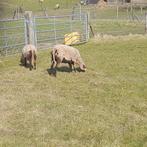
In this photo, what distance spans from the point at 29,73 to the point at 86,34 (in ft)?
32.1

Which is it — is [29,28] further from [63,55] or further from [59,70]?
[63,55]

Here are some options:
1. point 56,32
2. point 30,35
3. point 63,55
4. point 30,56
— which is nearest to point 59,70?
point 63,55

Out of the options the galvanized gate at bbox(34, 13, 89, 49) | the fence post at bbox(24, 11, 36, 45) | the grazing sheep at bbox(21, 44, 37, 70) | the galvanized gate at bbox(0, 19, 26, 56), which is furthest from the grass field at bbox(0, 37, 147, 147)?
the galvanized gate at bbox(34, 13, 89, 49)

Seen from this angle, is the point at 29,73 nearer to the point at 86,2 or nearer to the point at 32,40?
the point at 32,40

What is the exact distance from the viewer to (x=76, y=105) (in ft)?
33.0

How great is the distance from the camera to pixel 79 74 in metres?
13.8

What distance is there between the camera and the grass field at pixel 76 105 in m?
7.98

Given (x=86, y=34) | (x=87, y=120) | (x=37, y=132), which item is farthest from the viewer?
(x=86, y=34)

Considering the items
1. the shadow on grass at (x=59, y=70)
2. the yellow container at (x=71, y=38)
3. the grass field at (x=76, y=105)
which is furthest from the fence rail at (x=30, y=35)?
the shadow on grass at (x=59, y=70)

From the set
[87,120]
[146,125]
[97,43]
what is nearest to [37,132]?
[87,120]

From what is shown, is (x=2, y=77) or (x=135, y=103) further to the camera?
(x=2, y=77)

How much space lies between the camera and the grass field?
314 inches

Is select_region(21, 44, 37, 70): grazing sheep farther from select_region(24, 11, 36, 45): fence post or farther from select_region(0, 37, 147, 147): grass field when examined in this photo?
select_region(24, 11, 36, 45): fence post

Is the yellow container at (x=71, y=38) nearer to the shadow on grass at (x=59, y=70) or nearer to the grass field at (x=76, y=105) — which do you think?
the grass field at (x=76, y=105)
